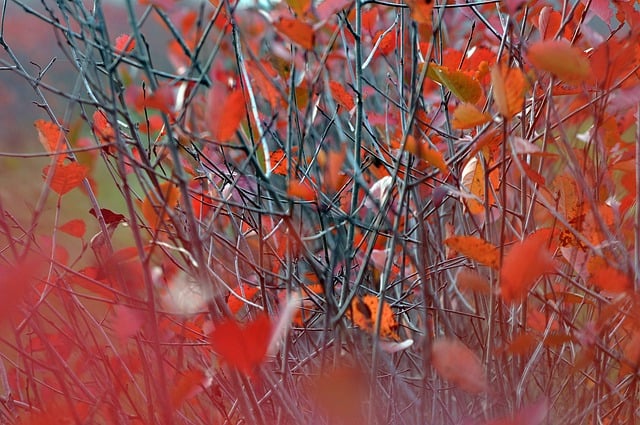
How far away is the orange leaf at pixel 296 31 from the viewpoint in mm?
730

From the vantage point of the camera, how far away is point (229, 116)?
2.27 ft

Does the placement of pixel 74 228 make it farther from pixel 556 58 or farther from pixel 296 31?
pixel 556 58

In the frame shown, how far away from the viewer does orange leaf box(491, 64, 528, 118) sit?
727 millimetres

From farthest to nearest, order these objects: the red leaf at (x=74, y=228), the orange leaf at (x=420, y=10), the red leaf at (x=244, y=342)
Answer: the red leaf at (x=74, y=228)
the orange leaf at (x=420, y=10)
the red leaf at (x=244, y=342)

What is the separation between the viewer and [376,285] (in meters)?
1.41

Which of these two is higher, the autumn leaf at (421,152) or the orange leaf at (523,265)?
the autumn leaf at (421,152)

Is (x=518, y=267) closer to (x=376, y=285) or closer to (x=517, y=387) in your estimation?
(x=517, y=387)

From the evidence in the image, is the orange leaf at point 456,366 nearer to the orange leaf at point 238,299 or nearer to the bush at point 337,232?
the bush at point 337,232

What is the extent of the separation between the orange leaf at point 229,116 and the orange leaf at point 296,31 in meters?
0.09

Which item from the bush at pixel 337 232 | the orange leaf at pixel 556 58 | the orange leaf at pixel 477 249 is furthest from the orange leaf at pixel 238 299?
the orange leaf at pixel 556 58

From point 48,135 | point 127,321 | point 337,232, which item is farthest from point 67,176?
point 337,232

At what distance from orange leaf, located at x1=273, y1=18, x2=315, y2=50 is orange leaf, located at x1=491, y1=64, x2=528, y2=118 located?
0.19 metres

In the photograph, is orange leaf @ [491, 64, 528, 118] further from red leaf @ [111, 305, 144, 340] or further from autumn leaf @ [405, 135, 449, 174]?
red leaf @ [111, 305, 144, 340]

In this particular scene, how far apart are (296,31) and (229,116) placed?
12 centimetres
